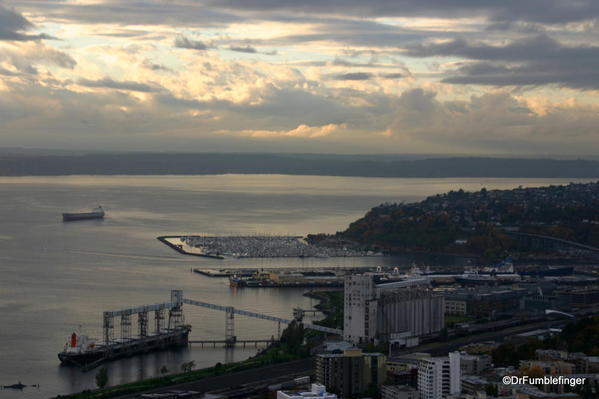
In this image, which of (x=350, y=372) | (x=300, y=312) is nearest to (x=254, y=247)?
(x=300, y=312)

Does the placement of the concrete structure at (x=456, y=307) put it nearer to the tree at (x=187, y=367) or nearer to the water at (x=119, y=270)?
the water at (x=119, y=270)

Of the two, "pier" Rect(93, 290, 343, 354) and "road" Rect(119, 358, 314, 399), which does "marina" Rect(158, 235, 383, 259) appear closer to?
"pier" Rect(93, 290, 343, 354)

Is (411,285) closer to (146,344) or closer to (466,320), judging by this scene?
(466,320)

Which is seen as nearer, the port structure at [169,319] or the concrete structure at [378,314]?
the port structure at [169,319]

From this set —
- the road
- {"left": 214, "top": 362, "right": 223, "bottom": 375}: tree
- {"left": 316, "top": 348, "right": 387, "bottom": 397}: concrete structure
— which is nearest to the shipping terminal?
{"left": 214, "top": 362, "right": 223, "bottom": 375}: tree

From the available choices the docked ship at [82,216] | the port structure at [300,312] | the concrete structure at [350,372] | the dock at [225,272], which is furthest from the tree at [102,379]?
the docked ship at [82,216]

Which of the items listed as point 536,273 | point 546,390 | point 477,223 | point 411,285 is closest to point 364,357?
point 546,390

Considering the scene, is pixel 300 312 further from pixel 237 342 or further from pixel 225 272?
pixel 225 272
